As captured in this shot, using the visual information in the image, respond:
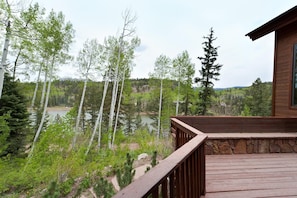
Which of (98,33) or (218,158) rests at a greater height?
(98,33)

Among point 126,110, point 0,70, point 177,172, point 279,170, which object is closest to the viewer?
point 177,172

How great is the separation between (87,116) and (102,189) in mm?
16596

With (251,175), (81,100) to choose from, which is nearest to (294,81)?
(251,175)

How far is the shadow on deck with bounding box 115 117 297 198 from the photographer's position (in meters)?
1.26

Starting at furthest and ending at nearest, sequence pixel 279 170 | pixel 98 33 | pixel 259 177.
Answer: pixel 98 33
pixel 279 170
pixel 259 177

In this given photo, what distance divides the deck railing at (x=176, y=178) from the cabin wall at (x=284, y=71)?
4093 millimetres

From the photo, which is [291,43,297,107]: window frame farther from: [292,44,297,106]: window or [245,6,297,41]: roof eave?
[245,6,297,41]: roof eave

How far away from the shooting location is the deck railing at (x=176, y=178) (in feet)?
3.10

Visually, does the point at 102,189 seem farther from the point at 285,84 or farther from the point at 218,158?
the point at 285,84

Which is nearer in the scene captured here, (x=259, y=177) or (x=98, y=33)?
(x=259, y=177)

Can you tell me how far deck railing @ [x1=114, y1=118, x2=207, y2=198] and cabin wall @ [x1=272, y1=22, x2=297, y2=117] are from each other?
409cm

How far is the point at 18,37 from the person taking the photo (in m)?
8.49

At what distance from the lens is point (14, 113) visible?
40.4ft

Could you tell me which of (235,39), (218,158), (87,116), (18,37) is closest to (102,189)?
(218,158)
